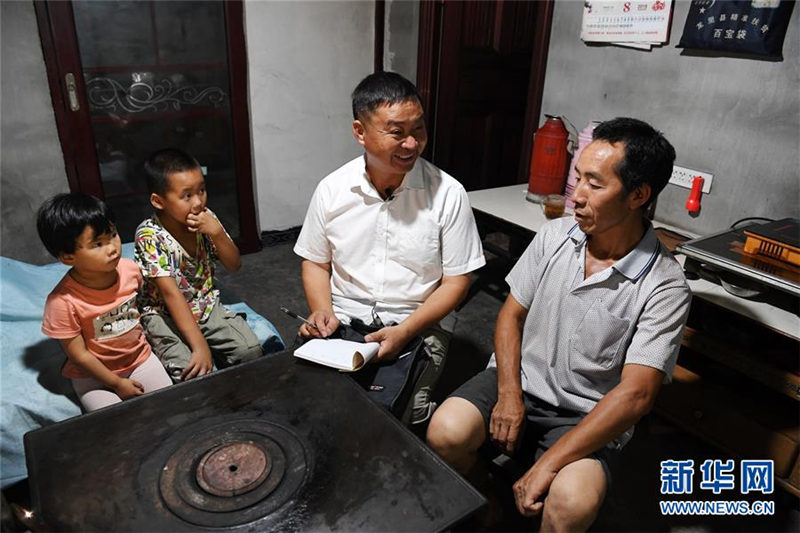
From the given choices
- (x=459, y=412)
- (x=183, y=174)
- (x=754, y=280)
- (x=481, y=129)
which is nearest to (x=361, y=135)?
(x=183, y=174)

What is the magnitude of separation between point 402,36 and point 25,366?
9.69 feet

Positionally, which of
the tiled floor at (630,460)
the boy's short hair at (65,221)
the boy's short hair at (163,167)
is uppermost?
the boy's short hair at (163,167)

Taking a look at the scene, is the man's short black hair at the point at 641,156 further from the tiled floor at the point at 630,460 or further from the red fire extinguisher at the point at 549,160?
the red fire extinguisher at the point at 549,160

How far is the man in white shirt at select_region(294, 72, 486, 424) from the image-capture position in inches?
71.9

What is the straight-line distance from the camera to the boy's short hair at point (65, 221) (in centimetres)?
156

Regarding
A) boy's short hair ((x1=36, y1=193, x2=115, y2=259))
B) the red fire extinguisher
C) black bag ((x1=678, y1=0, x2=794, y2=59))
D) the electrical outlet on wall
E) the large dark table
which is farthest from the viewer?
the red fire extinguisher

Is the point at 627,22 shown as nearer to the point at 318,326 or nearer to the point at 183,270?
the point at 318,326

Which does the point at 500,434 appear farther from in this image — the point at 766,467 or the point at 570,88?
the point at 570,88

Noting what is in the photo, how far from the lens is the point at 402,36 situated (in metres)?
3.69

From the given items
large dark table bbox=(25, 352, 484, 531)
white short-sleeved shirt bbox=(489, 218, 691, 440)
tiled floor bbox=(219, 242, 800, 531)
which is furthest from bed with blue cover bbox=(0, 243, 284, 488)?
white short-sleeved shirt bbox=(489, 218, 691, 440)

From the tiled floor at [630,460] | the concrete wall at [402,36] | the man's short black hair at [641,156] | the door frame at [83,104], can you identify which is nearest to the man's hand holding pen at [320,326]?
the tiled floor at [630,460]

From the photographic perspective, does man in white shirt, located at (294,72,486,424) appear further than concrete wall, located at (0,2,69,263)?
No

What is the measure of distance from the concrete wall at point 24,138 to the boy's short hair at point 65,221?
5.46ft

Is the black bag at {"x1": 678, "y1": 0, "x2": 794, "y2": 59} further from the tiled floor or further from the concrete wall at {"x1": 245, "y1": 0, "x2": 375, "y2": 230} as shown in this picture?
the concrete wall at {"x1": 245, "y1": 0, "x2": 375, "y2": 230}
